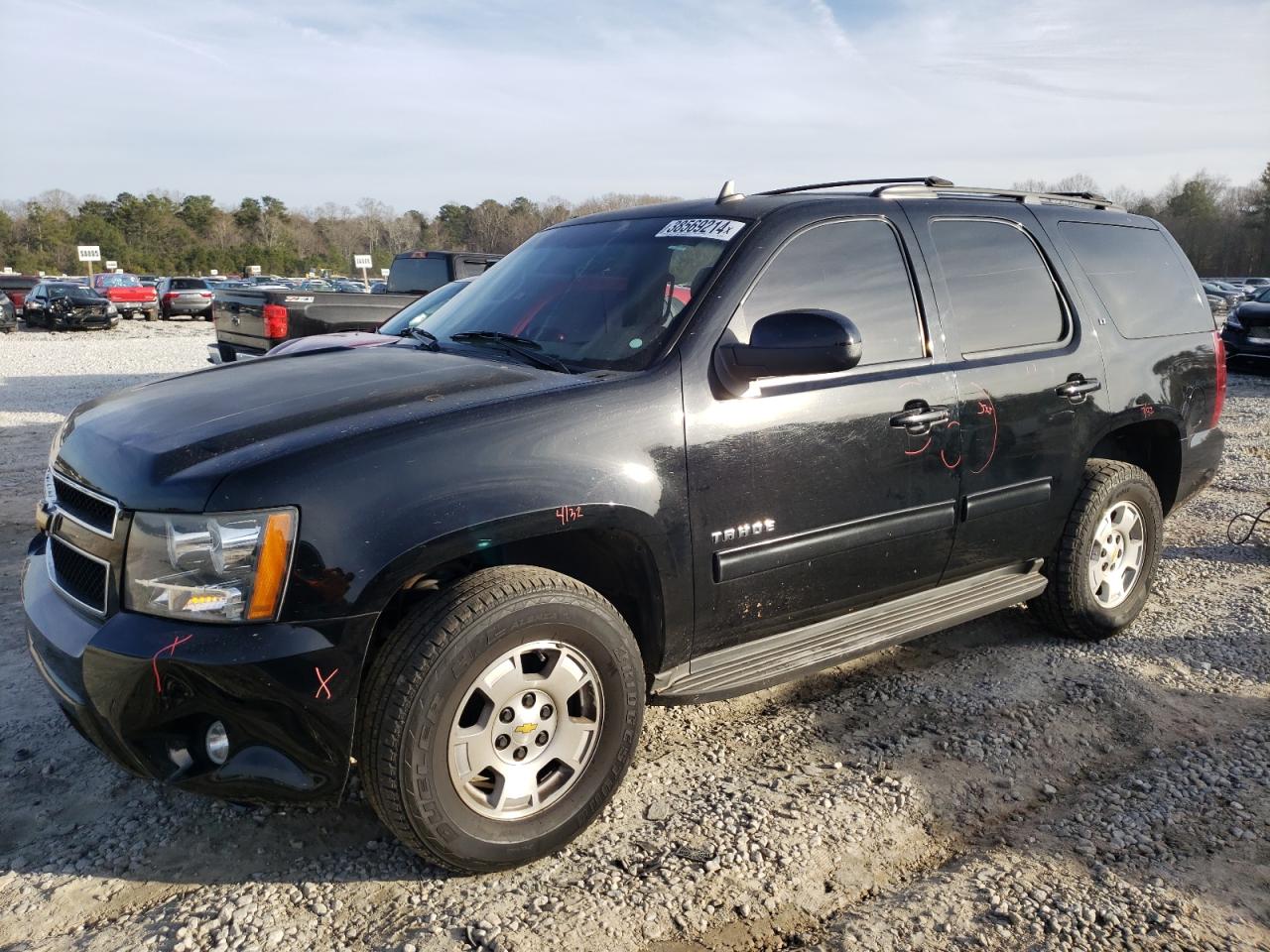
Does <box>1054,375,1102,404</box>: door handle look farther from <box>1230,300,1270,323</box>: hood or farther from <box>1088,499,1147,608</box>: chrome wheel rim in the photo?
<box>1230,300,1270,323</box>: hood

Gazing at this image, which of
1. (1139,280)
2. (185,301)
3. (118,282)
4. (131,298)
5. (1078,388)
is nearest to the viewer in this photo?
(1078,388)

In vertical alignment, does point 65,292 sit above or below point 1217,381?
above

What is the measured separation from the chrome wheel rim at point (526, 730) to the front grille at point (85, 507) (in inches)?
41.7

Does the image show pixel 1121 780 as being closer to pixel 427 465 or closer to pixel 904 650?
pixel 904 650

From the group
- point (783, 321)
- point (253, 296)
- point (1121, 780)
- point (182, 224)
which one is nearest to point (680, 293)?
point (783, 321)

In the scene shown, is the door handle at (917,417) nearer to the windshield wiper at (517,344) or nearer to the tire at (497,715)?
the windshield wiper at (517,344)

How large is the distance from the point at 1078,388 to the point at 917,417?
1.04m

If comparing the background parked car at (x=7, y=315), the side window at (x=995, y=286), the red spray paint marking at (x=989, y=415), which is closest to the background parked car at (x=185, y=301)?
the background parked car at (x=7, y=315)

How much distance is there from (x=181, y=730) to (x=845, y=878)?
1849 mm

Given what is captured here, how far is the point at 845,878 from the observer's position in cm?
266

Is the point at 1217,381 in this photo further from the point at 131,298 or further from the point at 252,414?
the point at 131,298

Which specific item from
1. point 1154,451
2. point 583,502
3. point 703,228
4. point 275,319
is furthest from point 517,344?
point 275,319

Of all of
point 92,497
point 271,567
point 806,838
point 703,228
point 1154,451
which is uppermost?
point 703,228

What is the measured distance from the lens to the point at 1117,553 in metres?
4.43
